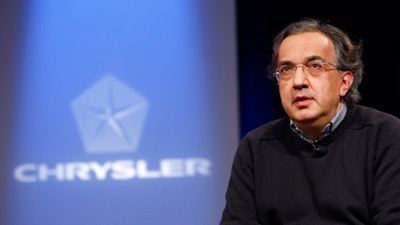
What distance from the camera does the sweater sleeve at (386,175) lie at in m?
1.41

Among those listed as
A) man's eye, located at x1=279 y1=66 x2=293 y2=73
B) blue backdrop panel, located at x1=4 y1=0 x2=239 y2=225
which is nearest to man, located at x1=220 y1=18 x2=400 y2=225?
man's eye, located at x1=279 y1=66 x2=293 y2=73

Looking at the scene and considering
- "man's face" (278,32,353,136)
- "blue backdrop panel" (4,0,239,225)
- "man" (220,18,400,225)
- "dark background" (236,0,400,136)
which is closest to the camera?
"man" (220,18,400,225)

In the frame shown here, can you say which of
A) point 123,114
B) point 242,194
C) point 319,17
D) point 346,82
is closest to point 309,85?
point 346,82

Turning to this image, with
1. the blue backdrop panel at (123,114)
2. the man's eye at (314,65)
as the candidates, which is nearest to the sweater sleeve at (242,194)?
the man's eye at (314,65)

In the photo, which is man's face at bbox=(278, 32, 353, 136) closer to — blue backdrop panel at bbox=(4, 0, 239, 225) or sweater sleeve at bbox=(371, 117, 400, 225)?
sweater sleeve at bbox=(371, 117, 400, 225)

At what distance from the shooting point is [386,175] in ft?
4.80

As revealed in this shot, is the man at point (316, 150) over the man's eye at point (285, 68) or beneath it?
beneath

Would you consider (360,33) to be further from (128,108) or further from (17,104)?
(17,104)

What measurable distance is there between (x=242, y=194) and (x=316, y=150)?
0.26 metres

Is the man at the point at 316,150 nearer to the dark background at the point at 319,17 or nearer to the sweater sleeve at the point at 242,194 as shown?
the sweater sleeve at the point at 242,194

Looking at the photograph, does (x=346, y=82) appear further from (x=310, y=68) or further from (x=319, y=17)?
(x=319, y=17)

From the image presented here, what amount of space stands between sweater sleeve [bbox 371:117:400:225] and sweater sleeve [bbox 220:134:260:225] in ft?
1.18

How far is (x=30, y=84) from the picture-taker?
130 inches

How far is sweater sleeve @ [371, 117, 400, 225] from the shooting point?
141 centimetres
